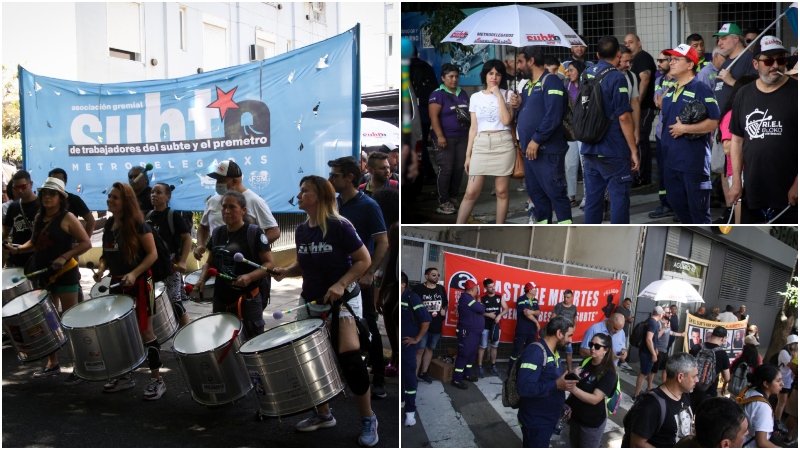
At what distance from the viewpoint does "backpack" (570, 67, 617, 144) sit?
5.86 metres

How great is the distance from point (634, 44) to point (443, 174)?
203 centimetres

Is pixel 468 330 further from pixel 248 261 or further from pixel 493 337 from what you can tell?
pixel 248 261

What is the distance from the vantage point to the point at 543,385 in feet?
14.9

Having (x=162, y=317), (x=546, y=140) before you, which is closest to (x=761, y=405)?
(x=546, y=140)

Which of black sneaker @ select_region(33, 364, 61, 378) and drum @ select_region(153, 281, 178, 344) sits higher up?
drum @ select_region(153, 281, 178, 344)

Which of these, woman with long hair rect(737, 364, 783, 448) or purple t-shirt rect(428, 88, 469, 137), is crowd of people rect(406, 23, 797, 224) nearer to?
purple t-shirt rect(428, 88, 469, 137)

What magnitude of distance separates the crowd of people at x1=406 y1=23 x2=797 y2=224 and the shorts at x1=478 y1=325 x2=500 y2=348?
1707mm

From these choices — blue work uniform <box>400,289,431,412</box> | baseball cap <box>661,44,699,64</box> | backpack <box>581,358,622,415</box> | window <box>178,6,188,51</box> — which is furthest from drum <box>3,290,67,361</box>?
window <box>178,6,188,51</box>

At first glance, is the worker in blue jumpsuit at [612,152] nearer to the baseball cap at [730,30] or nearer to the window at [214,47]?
the baseball cap at [730,30]

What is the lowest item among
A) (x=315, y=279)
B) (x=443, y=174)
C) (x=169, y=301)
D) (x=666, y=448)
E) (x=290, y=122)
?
(x=666, y=448)

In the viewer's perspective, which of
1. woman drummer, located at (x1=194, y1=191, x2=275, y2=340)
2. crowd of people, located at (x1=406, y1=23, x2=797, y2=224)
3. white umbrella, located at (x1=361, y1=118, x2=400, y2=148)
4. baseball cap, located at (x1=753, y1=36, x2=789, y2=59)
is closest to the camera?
baseball cap, located at (x1=753, y1=36, x2=789, y2=59)

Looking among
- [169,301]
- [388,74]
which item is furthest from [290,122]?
[388,74]

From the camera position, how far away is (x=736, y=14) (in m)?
7.67

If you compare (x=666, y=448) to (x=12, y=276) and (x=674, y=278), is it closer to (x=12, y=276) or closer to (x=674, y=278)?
(x=674, y=278)
